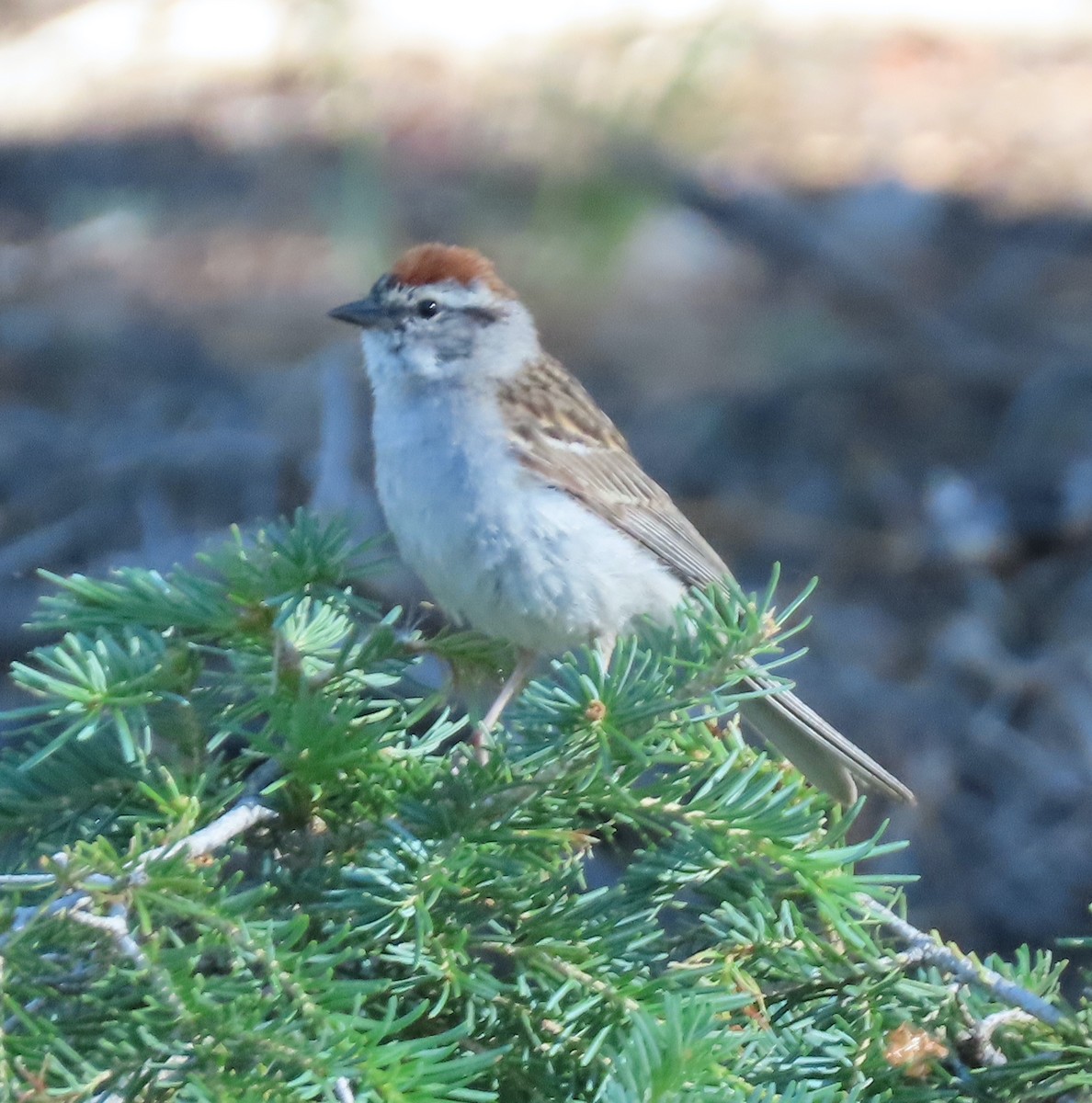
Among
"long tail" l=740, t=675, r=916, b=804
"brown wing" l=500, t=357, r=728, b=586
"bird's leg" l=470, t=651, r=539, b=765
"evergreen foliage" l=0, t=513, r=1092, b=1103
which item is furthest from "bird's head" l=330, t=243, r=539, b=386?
"evergreen foliage" l=0, t=513, r=1092, b=1103

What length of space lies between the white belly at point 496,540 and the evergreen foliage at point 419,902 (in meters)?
0.73

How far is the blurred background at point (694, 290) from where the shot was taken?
418 cm

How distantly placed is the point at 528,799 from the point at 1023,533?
325cm

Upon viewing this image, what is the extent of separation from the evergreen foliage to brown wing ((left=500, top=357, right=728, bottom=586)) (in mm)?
1139

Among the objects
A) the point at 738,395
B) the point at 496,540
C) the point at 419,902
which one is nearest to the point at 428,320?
the point at 496,540

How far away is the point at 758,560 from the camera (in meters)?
4.62

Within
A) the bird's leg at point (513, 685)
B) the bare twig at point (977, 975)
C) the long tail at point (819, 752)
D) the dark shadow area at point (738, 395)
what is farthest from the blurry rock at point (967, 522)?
the bare twig at point (977, 975)

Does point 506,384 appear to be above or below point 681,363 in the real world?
above

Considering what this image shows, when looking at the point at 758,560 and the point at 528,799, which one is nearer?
the point at 528,799

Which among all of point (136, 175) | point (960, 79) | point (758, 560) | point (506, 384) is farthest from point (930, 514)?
point (136, 175)

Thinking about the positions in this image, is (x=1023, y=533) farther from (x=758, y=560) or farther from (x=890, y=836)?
(x=890, y=836)

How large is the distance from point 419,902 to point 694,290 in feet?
16.6

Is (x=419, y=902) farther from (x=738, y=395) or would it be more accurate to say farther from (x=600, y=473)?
(x=738, y=395)

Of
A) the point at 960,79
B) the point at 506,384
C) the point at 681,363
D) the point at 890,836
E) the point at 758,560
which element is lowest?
the point at 890,836
